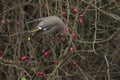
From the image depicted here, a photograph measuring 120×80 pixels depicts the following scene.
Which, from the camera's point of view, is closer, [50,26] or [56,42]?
[50,26]

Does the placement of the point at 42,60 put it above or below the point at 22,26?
below

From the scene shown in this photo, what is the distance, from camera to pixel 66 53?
270 cm

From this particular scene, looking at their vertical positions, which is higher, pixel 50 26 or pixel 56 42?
pixel 50 26

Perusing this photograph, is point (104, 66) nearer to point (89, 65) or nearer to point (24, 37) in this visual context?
point (89, 65)

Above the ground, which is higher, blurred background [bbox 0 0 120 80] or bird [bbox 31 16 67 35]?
bird [bbox 31 16 67 35]

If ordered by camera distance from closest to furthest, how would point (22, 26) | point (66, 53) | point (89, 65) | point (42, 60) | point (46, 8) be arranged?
point (66, 53), point (46, 8), point (22, 26), point (42, 60), point (89, 65)

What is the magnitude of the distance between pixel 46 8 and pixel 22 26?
33 cm

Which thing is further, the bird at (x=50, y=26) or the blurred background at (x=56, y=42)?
the blurred background at (x=56, y=42)

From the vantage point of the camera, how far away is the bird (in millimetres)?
2504

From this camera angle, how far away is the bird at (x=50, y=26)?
250cm

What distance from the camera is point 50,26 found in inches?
100.0

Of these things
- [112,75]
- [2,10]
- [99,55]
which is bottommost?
[112,75]

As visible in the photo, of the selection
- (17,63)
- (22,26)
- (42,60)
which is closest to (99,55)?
(42,60)

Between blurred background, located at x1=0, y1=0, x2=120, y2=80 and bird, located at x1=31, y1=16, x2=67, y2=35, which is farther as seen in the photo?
blurred background, located at x1=0, y1=0, x2=120, y2=80
